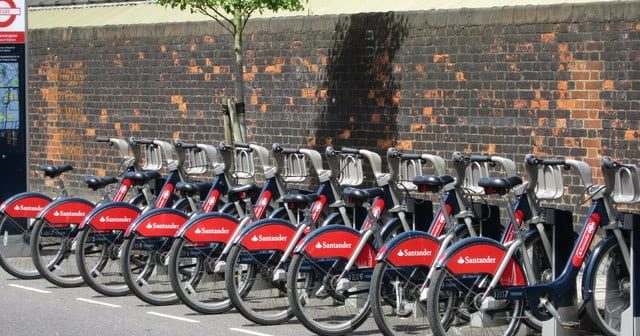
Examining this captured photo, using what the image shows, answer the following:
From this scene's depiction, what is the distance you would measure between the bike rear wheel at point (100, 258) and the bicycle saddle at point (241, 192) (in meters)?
0.95

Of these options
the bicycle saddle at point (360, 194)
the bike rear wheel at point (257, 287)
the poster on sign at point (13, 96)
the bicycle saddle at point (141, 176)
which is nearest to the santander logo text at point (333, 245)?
the bicycle saddle at point (360, 194)

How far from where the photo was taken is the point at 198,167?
1248 cm

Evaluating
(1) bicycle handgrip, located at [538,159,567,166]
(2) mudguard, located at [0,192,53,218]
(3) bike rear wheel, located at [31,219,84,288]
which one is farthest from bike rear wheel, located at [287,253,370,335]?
(2) mudguard, located at [0,192,53,218]

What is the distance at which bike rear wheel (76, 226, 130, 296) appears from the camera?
11516 millimetres

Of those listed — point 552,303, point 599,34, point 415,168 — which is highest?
point 599,34

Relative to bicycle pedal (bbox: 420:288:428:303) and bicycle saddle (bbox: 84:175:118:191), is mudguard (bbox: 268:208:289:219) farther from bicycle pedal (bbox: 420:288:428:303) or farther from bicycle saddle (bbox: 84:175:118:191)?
bicycle pedal (bbox: 420:288:428:303)

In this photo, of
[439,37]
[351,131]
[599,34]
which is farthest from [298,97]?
[599,34]

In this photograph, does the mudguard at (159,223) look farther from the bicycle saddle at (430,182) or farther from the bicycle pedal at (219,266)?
the bicycle saddle at (430,182)

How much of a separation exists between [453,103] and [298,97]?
2.70 meters

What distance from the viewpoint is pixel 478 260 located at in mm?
8852

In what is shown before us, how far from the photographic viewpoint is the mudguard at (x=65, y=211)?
12062 millimetres

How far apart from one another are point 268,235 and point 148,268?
1.28 metres

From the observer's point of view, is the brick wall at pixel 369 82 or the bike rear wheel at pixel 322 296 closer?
the bike rear wheel at pixel 322 296

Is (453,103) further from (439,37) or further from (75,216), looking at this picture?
(75,216)
